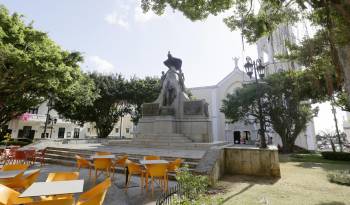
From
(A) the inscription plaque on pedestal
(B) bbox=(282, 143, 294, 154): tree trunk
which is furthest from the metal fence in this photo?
(B) bbox=(282, 143, 294, 154): tree trunk

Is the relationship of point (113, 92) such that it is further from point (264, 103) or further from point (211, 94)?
point (211, 94)

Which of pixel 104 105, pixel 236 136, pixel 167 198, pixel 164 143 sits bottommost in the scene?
pixel 167 198

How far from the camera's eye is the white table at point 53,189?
3.27 m

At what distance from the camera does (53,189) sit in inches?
139

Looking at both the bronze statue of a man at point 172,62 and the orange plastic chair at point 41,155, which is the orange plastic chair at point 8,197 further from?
the bronze statue of a man at point 172,62

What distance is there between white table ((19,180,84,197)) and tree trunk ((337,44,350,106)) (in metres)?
5.73

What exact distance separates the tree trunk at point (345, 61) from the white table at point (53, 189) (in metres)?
5.73

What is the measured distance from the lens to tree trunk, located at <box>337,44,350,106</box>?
412 centimetres

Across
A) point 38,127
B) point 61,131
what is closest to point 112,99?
point 38,127

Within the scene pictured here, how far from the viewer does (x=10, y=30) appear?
12641 millimetres

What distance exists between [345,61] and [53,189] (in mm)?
6446

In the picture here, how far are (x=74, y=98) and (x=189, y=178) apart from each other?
19727 mm

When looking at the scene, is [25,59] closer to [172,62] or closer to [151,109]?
[151,109]

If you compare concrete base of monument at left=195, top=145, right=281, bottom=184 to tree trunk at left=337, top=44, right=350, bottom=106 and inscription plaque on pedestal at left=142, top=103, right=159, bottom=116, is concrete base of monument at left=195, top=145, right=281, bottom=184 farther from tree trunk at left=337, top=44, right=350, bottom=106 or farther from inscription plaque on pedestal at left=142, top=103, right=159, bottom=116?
inscription plaque on pedestal at left=142, top=103, right=159, bottom=116
